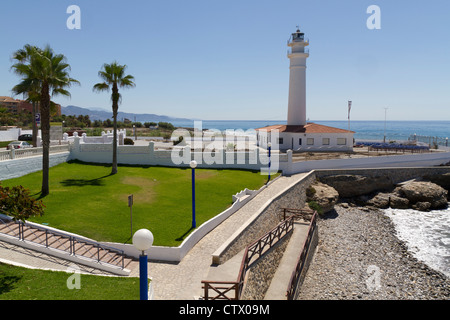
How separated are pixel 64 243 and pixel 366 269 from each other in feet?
54.8

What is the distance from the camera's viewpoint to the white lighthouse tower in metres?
43.1

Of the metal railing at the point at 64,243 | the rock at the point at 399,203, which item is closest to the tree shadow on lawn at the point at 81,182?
the metal railing at the point at 64,243

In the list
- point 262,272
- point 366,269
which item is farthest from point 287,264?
point 366,269

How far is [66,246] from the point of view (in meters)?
14.4

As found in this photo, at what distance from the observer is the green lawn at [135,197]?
1623 centimetres

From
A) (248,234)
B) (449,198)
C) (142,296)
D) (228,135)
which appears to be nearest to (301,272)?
(248,234)

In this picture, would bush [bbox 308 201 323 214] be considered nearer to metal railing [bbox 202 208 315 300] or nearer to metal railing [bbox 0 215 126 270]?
metal railing [bbox 202 208 315 300]

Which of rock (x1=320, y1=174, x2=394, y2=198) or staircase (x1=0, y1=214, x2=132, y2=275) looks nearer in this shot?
staircase (x1=0, y1=214, x2=132, y2=275)

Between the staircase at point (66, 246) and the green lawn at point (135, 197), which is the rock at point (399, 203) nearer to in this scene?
the green lawn at point (135, 197)

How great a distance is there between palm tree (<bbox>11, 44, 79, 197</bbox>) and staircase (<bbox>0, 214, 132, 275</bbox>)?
202 inches

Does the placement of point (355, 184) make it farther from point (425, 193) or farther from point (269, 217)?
point (269, 217)

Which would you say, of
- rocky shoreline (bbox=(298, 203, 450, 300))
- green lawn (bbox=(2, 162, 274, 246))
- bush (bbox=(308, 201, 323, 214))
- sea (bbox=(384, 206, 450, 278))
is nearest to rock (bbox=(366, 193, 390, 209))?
sea (bbox=(384, 206, 450, 278))

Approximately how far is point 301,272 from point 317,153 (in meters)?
23.2

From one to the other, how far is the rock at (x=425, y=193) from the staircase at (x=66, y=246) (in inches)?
1148
